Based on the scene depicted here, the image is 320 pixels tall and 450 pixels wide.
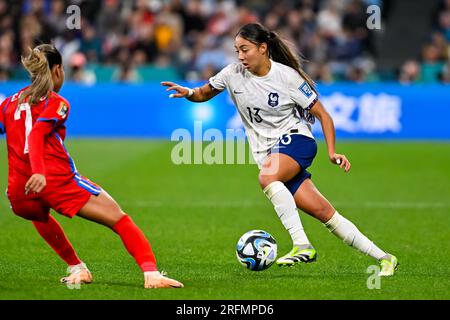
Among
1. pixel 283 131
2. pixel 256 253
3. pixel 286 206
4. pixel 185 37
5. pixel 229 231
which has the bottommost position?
pixel 256 253

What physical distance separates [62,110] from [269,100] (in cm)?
170

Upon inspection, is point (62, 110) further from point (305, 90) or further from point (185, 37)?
point (185, 37)

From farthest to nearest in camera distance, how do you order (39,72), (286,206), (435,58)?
1. (435,58)
2. (286,206)
3. (39,72)

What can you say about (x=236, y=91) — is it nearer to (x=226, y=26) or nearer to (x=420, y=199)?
(x=420, y=199)

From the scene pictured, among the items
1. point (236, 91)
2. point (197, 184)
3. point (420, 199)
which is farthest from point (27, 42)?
point (236, 91)

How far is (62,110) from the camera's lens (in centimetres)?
616

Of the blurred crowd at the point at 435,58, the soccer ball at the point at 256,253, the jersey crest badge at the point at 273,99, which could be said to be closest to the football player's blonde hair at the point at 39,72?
the jersey crest badge at the point at 273,99

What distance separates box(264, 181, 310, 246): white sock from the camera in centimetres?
695

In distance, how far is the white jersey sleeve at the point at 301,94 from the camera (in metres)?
7.09

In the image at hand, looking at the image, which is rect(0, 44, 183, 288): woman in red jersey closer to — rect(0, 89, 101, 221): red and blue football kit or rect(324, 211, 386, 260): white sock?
rect(0, 89, 101, 221): red and blue football kit

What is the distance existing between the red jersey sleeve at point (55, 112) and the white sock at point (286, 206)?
1704 millimetres

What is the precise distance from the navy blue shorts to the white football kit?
52 mm

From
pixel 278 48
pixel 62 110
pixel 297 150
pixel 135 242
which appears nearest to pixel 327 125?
pixel 297 150

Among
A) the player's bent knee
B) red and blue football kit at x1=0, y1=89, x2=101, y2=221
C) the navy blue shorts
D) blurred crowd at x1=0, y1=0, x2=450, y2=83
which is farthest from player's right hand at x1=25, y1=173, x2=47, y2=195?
blurred crowd at x1=0, y1=0, x2=450, y2=83
